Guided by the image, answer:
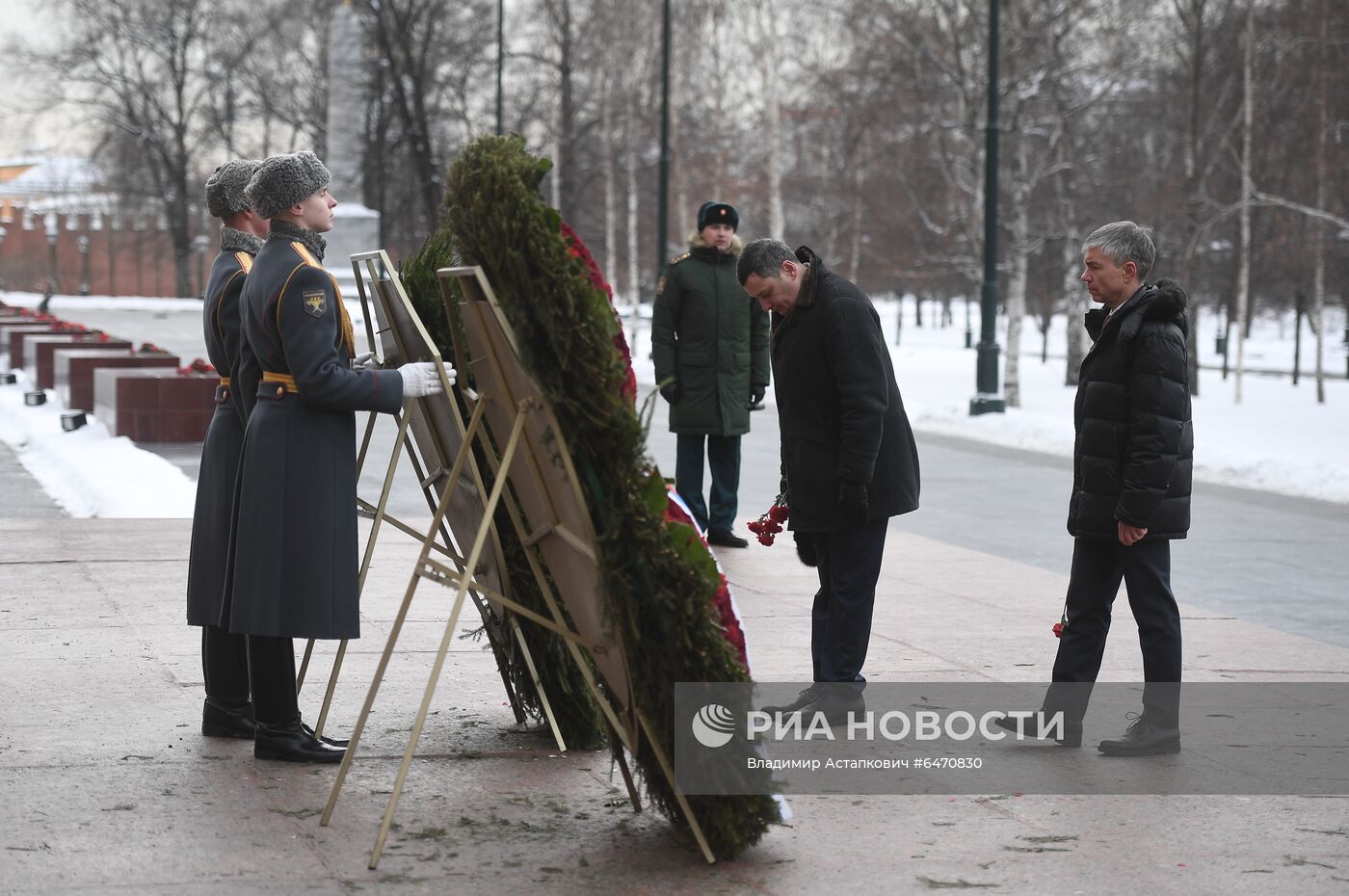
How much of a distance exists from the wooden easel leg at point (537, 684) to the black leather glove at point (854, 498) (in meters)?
1.10

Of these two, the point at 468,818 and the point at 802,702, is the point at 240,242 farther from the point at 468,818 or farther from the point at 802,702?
the point at 802,702

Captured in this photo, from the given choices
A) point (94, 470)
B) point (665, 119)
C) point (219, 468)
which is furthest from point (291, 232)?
point (665, 119)

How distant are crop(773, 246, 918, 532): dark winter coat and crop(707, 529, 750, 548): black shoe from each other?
4.14 m

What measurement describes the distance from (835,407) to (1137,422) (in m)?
0.95

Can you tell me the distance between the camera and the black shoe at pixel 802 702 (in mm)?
5508

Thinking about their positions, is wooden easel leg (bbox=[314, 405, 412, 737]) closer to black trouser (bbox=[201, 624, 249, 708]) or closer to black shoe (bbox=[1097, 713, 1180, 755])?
black trouser (bbox=[201, 624, 249, 708])

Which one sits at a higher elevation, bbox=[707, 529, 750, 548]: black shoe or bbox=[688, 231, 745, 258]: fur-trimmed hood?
bbox=[688, 231, 745, 258]: fur-trimmed hood

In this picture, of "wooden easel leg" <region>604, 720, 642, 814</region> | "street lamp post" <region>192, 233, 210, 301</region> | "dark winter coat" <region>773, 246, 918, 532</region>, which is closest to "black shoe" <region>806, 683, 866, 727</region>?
"dark winter coat" <region>773, 246, 918, 532</region>

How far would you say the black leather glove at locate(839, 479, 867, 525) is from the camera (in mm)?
5293

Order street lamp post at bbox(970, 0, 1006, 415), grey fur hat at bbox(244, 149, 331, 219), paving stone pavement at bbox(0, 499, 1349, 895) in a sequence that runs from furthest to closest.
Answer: street lamp post at bbox(970, 0, 1006, 415)
grey fur hat at bbox(244, 149, 331, 219)
paving stone pavement at bbox(0, 499, 1349, 895)

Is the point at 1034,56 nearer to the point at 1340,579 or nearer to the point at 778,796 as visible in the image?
the point at 1340,579

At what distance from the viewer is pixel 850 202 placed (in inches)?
1991

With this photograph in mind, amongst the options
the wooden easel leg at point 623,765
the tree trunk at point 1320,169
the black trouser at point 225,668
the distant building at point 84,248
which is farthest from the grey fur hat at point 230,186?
the distant building at point 84,248

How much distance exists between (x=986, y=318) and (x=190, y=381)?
31.5 ft
